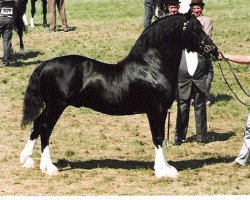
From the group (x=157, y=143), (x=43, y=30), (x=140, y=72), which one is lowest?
(x=43, y=30)

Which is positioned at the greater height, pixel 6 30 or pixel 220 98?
pixel 6 30

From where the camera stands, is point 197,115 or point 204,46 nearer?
point 204,46

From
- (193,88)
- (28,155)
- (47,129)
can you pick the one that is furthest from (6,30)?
(47,129)

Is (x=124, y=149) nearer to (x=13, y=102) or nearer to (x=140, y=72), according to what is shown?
(x=140, y=72)

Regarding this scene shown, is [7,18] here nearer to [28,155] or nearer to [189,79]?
[189,79]

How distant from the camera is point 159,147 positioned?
373 inches

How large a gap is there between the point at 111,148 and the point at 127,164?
130 cm

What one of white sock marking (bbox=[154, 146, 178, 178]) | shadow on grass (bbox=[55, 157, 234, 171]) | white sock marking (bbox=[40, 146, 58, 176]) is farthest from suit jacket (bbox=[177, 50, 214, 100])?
white sock marking (bbox=[40, 146, 58, 176])

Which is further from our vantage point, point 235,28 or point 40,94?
point 235,28

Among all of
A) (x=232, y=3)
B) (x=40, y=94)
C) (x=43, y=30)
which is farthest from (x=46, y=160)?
(x=232, y=3)

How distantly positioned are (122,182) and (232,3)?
24.4m

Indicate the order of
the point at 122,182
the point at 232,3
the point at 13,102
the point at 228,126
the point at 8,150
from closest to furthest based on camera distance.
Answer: the point at 122,182 → the point at 8,150 → the point at 228,126 → the point at 13,102 → the point at 232,3

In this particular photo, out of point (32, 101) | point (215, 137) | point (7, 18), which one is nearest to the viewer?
point (32, 101)

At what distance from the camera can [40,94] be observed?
32.1 feet
